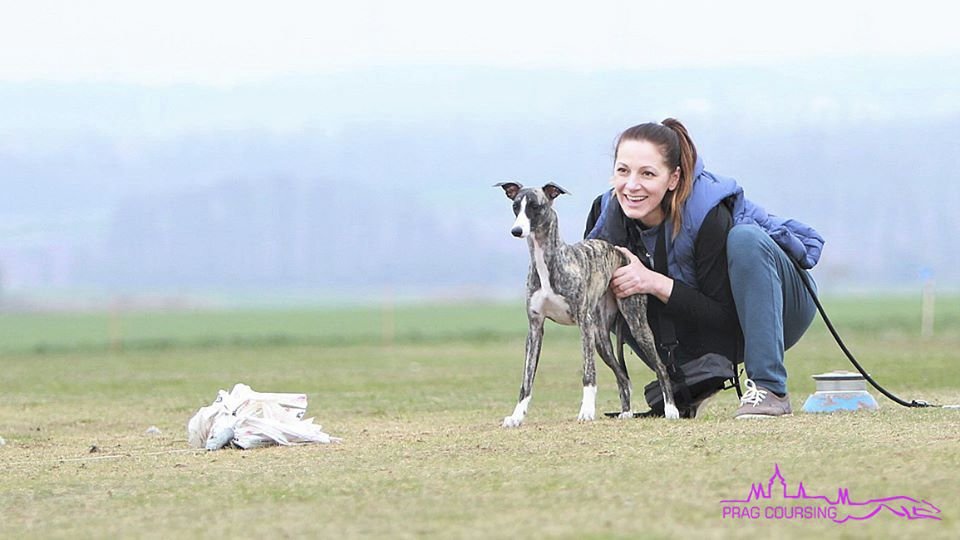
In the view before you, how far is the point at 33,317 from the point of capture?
100500 mm

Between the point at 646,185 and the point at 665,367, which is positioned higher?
the point at 646,185

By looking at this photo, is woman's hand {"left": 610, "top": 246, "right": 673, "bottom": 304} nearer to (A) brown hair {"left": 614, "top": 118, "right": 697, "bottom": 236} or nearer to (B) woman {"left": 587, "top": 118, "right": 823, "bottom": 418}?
(B) woman {"left": 587, "top": 118, "right": 823, "bottom": 418}

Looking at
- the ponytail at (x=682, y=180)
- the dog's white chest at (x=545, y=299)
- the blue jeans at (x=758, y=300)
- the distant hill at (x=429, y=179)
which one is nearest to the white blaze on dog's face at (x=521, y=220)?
the dog's white chest at (x=545, y=299)

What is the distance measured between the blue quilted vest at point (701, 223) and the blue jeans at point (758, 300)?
259 millimetres

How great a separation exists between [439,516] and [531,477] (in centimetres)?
108

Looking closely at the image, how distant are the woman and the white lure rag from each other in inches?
79.5

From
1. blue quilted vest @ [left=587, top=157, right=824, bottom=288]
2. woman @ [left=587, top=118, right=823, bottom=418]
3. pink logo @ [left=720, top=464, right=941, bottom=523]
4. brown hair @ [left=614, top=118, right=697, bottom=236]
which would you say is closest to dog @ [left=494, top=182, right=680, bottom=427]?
woman @ [left=587, top=118, right=823, bottom=418]

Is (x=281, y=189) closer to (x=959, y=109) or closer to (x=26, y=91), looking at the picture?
(x=26, y=91)

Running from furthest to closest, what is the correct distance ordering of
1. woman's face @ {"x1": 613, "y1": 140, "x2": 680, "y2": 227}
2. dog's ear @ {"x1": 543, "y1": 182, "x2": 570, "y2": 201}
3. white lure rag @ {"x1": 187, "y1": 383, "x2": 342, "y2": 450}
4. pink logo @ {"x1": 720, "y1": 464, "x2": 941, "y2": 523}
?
dog's ear @ {"x1": 543, "y1": 182, "x2": 570, "y2": 201} → woman's face @ {"x1": 613, "y1": 140, "x2": 680, "y2": 227} → white lure rag @ {"x1": 187, "y1": 383, "x2": 342, "y2": 450} → pink logo @ {"x1": 720, "y1": 464, "x2": 941, "y2": 523}

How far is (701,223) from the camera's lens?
10039 millimetres

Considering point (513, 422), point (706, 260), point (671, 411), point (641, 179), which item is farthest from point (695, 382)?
point (641, 179)

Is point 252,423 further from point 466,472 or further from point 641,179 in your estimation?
point 641,179

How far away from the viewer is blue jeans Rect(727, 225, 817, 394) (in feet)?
32.1

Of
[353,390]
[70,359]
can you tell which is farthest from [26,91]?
[353,390]
